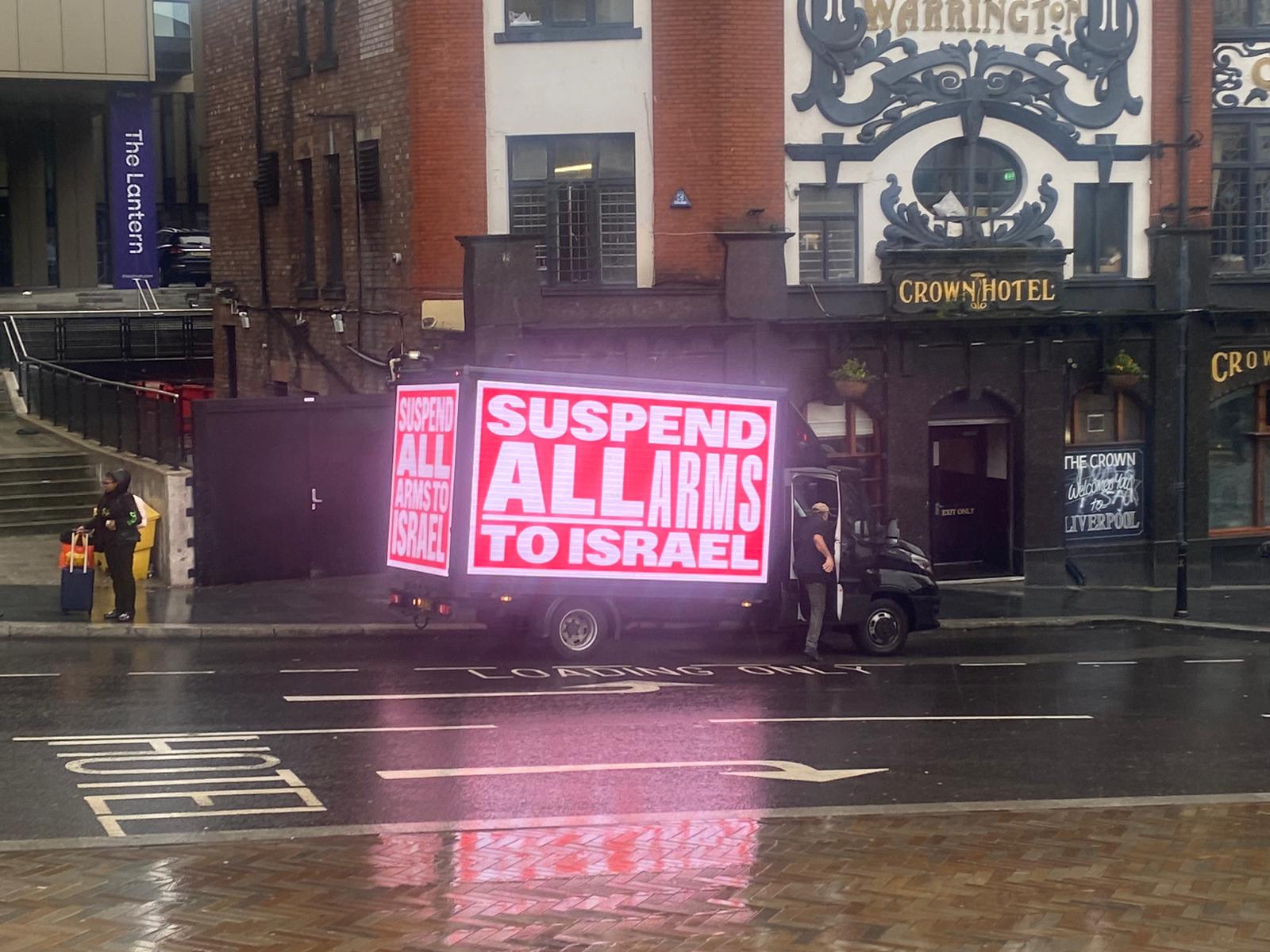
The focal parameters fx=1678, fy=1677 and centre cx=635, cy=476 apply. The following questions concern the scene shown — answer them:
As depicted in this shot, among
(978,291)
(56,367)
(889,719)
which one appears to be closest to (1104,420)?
(978,291)

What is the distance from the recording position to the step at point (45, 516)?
25.1 m

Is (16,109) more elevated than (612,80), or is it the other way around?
(16,109)

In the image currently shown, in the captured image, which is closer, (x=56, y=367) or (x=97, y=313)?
(x=56, y=367)

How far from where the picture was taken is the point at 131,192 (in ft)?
152

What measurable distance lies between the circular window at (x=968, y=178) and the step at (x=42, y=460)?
1393 centimetres

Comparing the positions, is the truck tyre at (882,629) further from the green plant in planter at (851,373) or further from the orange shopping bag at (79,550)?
the orange shopping bag at (79,550)

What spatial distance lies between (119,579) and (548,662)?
5499 mm

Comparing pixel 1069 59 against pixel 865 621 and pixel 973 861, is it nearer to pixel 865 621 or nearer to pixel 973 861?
pixel 865 621

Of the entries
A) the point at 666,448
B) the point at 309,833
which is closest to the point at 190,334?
the point at 666,448

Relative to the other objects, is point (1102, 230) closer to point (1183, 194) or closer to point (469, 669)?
point (1183, 194)

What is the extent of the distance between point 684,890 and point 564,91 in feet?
56.1

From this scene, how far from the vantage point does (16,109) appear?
4841cm

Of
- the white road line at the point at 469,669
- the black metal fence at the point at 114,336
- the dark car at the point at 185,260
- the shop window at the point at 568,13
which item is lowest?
the white road line at the point at 469,669

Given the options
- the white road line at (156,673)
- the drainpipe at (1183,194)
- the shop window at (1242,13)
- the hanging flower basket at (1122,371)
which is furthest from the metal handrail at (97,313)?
the shop window at (1242,13)
